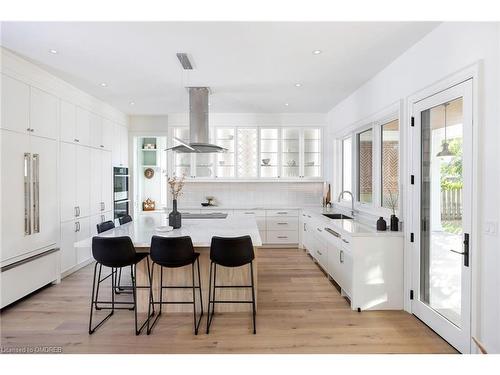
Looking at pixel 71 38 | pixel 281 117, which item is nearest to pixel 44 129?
pixel 71 38

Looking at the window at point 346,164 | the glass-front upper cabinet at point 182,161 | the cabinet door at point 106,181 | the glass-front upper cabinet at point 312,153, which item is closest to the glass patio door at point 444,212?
the window at point 346,164

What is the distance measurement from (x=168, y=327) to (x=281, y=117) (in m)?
4.86

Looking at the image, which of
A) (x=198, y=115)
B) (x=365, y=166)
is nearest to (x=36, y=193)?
(x=198, y=115)

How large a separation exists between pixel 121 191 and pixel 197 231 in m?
3.60

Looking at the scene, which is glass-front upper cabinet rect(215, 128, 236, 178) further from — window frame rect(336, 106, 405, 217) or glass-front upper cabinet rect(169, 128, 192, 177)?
window frame rect(336, 106, 405, 217)

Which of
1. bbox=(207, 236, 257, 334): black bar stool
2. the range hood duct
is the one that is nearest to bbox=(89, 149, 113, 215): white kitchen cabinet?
the range hood duct

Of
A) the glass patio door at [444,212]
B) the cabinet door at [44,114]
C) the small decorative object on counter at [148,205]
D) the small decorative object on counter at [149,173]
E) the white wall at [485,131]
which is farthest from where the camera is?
the small decorative object on counter at [149,173]

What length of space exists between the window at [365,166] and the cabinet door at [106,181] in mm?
4573

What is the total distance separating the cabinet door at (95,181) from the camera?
5238mm

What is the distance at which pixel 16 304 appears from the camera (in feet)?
11.7

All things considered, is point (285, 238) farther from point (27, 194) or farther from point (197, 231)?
point (27, 194)

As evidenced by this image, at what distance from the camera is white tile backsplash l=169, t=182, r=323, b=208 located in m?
6.85

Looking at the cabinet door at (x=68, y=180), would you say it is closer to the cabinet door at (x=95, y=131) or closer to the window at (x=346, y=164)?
the cabinet door at (x=95, y=131)
